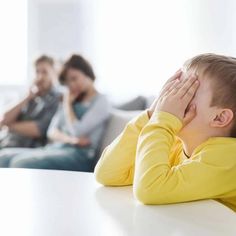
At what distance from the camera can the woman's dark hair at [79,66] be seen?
312 cm

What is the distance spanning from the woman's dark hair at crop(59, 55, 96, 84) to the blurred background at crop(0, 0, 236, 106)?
0.36 meters

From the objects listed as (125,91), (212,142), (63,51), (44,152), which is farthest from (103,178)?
(63,51)

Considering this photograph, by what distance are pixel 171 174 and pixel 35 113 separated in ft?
8.33

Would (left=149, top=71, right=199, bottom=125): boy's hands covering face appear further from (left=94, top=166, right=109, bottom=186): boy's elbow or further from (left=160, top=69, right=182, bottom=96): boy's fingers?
(left=94, top=166, right=109, bottom=186): boy's elbow

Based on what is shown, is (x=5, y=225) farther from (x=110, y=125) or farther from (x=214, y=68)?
(x=110, y=125)

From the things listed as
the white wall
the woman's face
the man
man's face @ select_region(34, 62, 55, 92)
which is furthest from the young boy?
man's face @ select_region(34, 62, 55, 92)

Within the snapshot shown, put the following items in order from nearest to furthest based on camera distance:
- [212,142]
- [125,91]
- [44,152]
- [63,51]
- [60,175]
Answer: [212,142] → [60,175] → [44,152] → [125,91] → [63,51]

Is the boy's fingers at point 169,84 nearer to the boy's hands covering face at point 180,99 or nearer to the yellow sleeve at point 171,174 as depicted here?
the boy's hands covering face at point 180,99

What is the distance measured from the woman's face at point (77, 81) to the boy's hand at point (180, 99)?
6.54 feet

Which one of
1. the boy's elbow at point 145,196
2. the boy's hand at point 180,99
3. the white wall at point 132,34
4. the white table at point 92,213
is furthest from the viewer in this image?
the white wall at point 132,34

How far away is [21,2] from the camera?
14.9 ft

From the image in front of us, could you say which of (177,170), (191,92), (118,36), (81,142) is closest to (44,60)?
(118,36)

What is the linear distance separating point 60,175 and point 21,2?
361 cm

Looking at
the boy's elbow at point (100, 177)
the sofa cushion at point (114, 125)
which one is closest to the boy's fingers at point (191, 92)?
the boy's elbow at point (100, 177)
